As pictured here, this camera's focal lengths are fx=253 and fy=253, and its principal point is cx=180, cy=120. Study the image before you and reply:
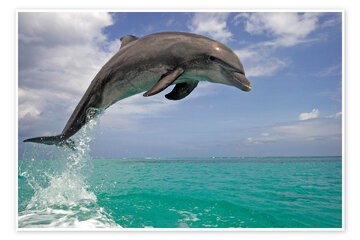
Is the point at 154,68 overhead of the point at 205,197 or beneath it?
overhead

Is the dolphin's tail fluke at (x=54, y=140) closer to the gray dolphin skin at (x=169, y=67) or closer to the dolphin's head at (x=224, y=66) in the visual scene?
the gray dolphin skin at (x=169, y=67)

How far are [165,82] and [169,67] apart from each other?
1.37ft

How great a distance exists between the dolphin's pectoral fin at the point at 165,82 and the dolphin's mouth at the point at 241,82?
851 mm

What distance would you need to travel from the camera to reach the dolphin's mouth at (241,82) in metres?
3.95

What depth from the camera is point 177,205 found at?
772 cm

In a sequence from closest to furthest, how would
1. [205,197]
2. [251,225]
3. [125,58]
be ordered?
[125,58] < [251,225] < [205,197]

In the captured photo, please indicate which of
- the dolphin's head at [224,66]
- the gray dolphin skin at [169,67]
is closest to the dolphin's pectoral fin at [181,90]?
the gray dolphin skin at [169,67]

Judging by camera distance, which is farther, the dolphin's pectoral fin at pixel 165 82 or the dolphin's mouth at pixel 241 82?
the dolphin's mouth at pixel 241 82

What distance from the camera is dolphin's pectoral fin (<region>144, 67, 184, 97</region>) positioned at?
3.71 metres
